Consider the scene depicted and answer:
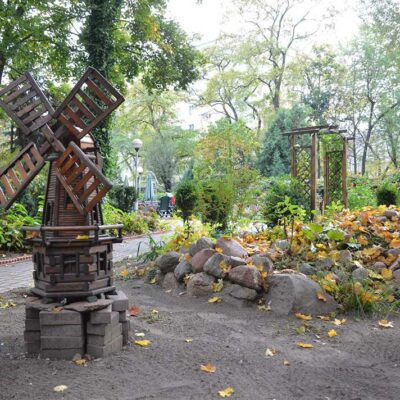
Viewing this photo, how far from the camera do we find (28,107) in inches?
145

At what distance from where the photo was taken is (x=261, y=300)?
470 cm

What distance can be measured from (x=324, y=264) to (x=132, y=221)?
8.82m

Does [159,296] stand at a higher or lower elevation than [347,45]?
lower

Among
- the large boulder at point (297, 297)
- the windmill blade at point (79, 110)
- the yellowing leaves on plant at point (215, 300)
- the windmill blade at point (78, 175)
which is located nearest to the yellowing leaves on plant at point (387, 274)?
the large boulder at point (297, 297)

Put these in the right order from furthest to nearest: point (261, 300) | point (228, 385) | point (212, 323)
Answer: point (261, 300)
point (212, 323)
point (228, 385)

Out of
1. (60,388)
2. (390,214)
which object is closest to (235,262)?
(60,388)

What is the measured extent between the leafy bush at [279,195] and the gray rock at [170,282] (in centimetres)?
318

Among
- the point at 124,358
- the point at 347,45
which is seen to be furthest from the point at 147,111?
the point at 124,358

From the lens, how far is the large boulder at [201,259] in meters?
5.27

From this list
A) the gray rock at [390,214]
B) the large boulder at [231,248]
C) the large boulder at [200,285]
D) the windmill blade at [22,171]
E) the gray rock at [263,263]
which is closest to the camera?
the windmill blade at [22,171]

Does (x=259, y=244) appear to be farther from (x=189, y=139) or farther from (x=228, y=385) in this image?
(x=189, y=139)

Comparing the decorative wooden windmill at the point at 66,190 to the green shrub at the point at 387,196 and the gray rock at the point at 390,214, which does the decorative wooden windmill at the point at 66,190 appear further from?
the green shrub at the point at 387,196

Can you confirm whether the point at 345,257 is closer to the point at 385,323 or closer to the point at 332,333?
the point at 385,323

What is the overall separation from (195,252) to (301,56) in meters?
26.1
